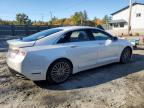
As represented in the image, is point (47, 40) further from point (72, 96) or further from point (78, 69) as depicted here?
point (72, 96)

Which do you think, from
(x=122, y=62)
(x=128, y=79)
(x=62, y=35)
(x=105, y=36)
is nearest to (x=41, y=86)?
(x=62, y=35)

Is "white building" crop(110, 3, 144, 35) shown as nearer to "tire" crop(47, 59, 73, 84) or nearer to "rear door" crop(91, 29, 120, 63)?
"rear door" crop(91, 29, 120, 63)

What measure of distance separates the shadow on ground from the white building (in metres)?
34.9

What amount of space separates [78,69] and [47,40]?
1277 millimetres

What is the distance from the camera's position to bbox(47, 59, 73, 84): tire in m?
5.50

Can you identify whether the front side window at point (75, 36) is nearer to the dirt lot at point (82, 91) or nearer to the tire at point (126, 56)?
the dirt lot at point (82, 91)

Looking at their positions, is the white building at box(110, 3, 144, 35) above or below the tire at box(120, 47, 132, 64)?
above

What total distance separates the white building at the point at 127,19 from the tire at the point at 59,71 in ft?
121

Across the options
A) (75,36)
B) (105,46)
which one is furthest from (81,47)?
(105,46)

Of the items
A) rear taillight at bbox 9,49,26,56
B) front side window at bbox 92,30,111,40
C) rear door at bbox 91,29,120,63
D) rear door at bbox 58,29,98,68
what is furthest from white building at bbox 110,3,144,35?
rear taillight at bbox 9,49,26,56

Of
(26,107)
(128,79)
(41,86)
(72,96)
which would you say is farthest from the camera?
(128,79)

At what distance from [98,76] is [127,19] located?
45530 mm

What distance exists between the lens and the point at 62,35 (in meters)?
5.86

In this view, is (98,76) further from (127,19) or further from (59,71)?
(127,19)
